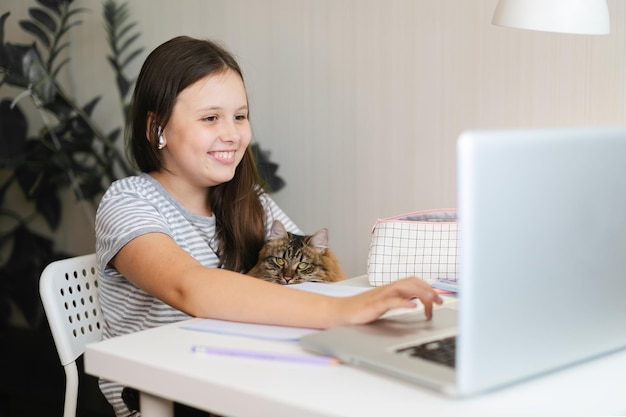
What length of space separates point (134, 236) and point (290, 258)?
1.63 ft

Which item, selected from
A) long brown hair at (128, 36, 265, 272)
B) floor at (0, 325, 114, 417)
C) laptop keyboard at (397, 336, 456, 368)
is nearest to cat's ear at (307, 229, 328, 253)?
long brown hair at (128, 36, 265, 272)

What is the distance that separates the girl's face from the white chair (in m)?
0.30

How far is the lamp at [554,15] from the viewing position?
5.34ft

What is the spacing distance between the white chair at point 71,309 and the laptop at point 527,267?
0.72 m

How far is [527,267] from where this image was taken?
0.87 meters

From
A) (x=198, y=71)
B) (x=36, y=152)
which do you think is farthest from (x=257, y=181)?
(x=36, y=152)

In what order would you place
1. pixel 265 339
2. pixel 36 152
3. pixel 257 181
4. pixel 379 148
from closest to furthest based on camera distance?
1. pixel 265 339
2. pixel 257 181
3. pixel 379 148
4. pixel 36 152

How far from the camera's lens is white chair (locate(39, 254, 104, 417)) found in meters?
1.60

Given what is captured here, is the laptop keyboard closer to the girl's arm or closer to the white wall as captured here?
the girl's arm

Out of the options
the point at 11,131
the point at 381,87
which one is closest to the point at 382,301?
the point at 381,87

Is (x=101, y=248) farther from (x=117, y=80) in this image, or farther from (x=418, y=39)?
(x=117, y=80)

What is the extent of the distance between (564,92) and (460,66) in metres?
0.30

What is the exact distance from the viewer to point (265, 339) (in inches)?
44.6

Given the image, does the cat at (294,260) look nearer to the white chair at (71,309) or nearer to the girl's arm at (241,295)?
the white chair at (71,309)
